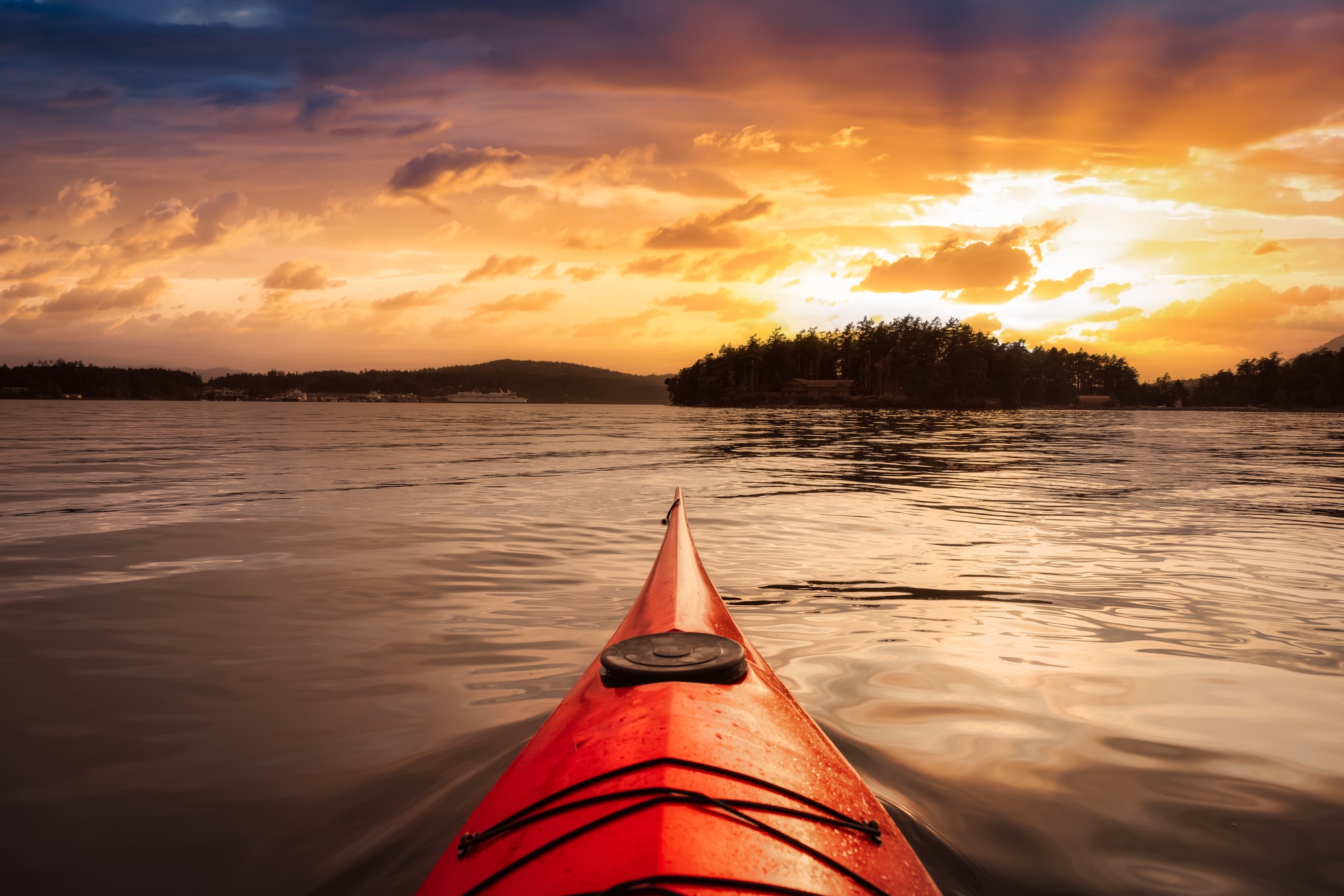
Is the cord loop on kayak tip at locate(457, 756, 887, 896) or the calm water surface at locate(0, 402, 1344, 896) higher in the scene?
the cord loop on kayak tip at locate(457, 756, 887, 896)

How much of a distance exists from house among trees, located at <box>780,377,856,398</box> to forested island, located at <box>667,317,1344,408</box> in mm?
302

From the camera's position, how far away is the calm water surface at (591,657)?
3344 mm

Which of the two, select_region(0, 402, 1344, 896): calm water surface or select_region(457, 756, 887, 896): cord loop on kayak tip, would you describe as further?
select_region(0, 402, 1344, 896): calm water surface

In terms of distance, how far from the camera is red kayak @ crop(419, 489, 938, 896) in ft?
5.79

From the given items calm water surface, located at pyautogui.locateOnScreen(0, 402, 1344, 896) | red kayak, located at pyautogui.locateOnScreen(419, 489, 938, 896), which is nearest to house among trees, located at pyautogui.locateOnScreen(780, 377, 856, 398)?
calm water surface, located at pyautogui.locateOnScreen(0, 402, 1344, 896)

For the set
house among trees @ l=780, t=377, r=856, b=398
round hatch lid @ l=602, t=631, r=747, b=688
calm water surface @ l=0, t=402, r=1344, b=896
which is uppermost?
house among trees @ l=780, t=377, r=856, b=398

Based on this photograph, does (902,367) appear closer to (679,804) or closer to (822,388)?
(822,388)

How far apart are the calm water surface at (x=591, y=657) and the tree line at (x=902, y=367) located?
13118 centimetres

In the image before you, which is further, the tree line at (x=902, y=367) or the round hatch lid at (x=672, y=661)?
the tree line at (x=902, y=367)

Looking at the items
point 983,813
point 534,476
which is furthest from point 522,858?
point 534,476

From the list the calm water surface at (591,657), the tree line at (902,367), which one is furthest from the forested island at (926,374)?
the calm water surface at (591,657)

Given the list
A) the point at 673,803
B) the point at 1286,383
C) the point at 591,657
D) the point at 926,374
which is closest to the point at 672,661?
the point at 673,803

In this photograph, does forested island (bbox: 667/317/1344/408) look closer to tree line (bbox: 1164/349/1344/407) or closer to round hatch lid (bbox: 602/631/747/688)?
tree line (bbox: 1164/349/1344/407)

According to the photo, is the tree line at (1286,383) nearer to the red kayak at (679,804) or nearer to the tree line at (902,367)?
the tree line at (902,367)
